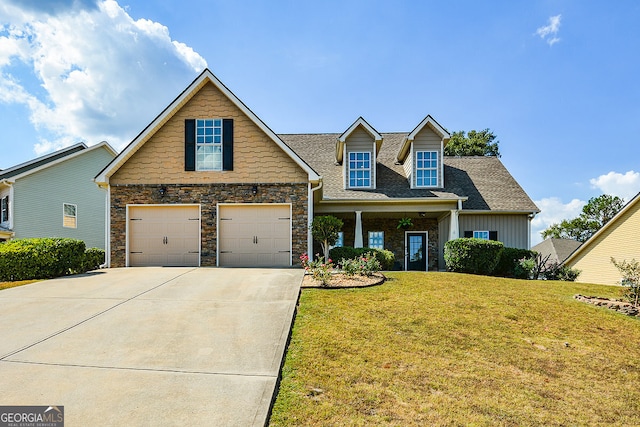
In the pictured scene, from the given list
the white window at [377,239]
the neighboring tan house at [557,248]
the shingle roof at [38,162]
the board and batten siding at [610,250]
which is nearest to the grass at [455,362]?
the board and batten siding at [610,250]

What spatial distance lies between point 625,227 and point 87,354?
16990 mm

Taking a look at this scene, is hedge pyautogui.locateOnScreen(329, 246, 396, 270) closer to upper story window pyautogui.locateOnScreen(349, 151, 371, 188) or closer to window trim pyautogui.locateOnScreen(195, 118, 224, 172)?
upper story window pyautogui.locateOnScreen(349, 151, 371, 188)

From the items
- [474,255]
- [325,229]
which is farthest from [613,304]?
[325,229]

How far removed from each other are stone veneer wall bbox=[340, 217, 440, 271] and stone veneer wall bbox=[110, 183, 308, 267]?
4.76 metres

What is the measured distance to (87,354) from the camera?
5.11 metres

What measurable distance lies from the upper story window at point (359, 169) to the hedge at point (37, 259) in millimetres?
10651

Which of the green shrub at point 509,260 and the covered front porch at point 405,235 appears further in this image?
the covered front porch at point 405,235

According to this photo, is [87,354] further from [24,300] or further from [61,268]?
[61,268]

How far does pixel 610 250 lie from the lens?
46.3 ft

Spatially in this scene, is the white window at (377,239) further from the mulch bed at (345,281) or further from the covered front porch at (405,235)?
the mulch bed at (345,281)

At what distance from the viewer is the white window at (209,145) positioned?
1296 cm

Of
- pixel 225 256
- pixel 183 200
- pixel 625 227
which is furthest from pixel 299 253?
pixel 625 227

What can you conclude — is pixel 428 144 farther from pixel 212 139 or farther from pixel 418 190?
pixel 212 139

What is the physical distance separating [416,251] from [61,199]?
18.4 meters
